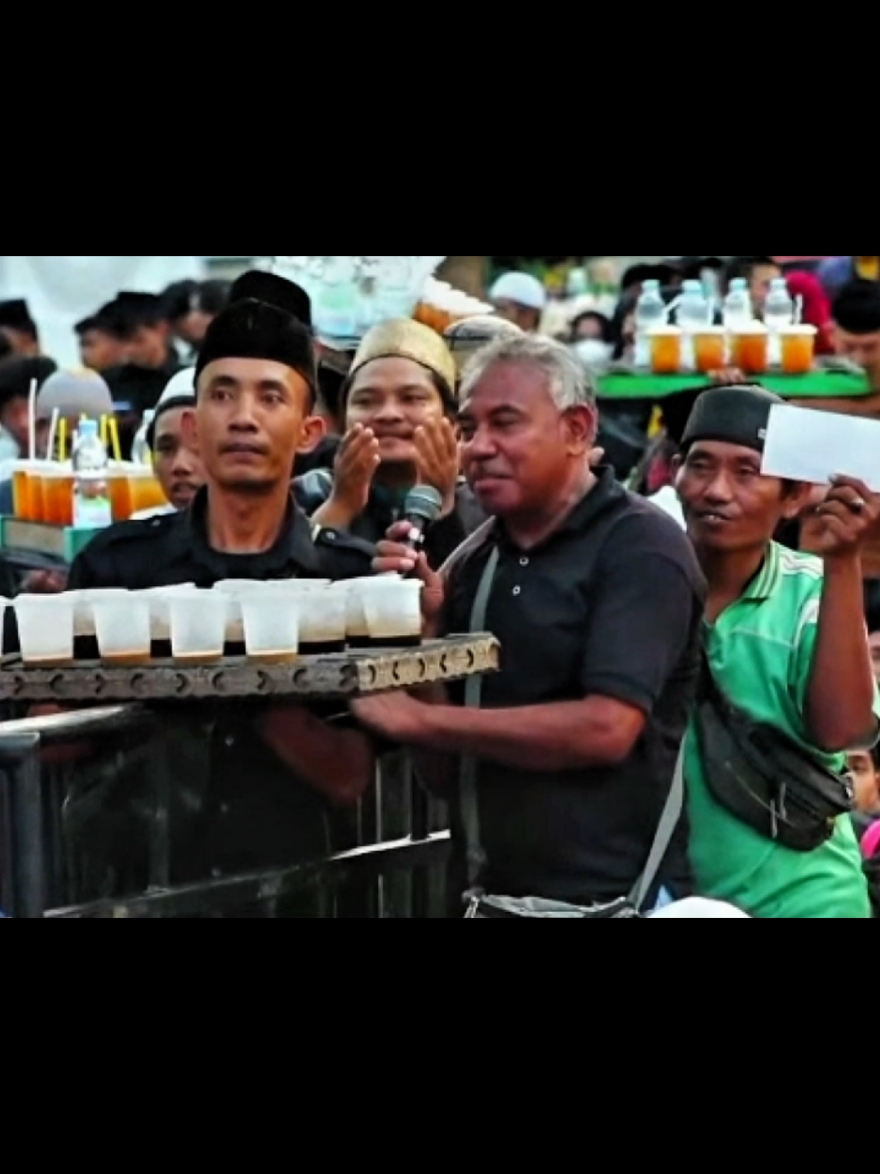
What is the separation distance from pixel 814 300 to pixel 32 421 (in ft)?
7.75

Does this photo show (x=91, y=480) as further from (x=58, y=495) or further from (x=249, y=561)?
(x=249, y=561)

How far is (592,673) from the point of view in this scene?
4.34 m

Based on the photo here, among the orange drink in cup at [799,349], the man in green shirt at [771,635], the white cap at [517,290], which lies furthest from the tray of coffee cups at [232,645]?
the white cap at [517,290]

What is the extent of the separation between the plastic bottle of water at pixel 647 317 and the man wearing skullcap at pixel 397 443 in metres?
2.59

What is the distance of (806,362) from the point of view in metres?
6.97

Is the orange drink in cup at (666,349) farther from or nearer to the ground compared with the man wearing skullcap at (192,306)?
nearer to the ground

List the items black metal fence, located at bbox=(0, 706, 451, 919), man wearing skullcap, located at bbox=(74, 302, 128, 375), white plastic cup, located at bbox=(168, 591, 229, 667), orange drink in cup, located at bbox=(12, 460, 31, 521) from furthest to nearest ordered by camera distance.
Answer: man wearing skullcap, located at bbox=(74, 302, 128, 375)
orange drink in cup, located at bbox=(12, 460, 31, 521)
white plastic cup, located at bbox=(168, 591, 229, 667)
black metal fence, located at bbox=(0, 706, 451, 919)

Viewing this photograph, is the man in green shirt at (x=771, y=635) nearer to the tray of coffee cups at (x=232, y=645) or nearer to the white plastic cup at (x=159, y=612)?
the tray of coffee cups at (x=232, y=645)

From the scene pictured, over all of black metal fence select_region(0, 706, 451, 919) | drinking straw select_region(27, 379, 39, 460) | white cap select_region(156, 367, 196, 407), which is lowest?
black metal fence select_region(0, 706, 451, 919)

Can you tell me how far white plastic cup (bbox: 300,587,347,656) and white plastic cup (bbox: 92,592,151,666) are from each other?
26cm

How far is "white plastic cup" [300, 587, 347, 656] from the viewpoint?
434cm

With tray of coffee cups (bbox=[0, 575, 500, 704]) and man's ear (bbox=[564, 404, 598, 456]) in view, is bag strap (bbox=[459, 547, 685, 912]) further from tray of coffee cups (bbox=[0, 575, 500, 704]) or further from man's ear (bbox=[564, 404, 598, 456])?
man's ear (bbox=[564, 404, 598, 456])

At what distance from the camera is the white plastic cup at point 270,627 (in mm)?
4281

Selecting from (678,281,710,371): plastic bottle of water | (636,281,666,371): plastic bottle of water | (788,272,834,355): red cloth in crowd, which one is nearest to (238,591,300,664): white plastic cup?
(788,272,834,355): red cloth in crowd
